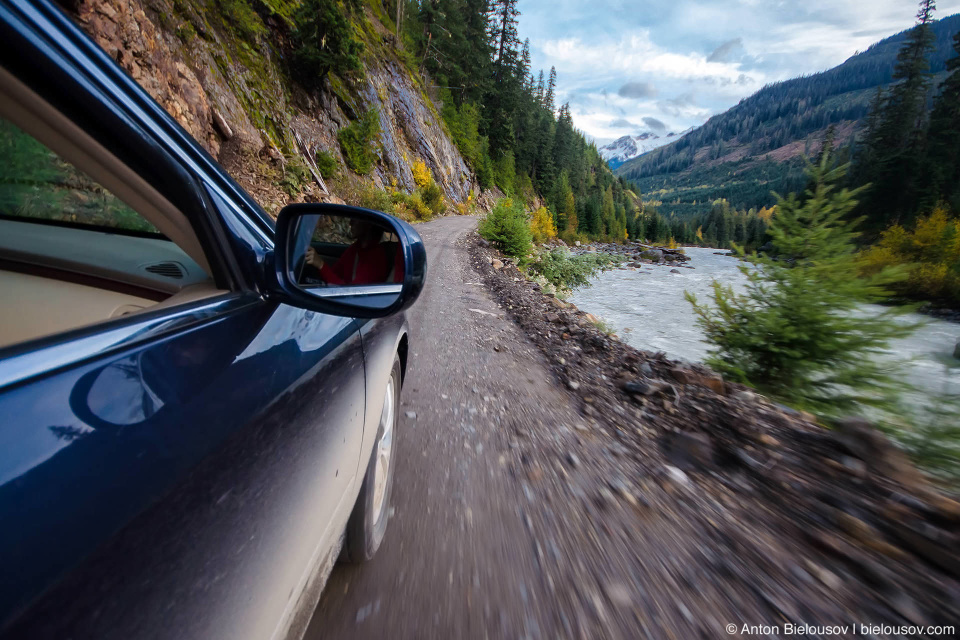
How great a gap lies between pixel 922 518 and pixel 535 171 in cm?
6851

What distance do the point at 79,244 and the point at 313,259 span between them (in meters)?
0.76

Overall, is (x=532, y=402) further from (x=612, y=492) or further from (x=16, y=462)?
(x=16, y=462)

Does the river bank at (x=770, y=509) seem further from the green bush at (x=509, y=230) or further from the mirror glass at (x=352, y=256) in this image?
the green bush at (x=509, y=230)

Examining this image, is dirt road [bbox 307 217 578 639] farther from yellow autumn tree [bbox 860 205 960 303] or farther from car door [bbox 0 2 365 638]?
yellow autumn tree [bbox 860 205 960 303]

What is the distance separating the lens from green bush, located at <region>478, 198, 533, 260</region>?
14.9 m

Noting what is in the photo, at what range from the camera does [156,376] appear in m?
0.69

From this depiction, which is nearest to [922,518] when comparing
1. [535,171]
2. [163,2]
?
[163,2]

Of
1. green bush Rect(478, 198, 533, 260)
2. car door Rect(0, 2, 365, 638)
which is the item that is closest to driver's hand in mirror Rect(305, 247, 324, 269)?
car door Rect(0, 2, 365, 638)

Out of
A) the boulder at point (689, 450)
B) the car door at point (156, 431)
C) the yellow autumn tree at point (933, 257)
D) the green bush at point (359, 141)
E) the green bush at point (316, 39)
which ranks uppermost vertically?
the green bush at point (316, 39)

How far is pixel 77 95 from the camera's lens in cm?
74

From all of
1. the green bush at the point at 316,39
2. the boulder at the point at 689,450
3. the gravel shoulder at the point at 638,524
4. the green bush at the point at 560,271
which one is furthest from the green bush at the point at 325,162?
the boulder at the point at 689,450

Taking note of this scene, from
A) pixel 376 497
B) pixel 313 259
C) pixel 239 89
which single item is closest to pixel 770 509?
pixel 376 497

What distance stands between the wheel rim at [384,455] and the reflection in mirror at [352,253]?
1.78 feet

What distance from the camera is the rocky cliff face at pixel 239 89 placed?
7961 millimetres
